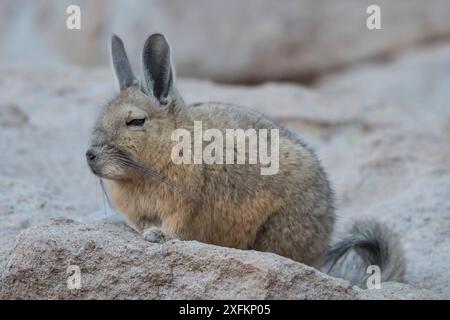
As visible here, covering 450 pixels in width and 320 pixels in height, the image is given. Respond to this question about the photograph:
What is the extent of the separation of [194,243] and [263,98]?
228 inches

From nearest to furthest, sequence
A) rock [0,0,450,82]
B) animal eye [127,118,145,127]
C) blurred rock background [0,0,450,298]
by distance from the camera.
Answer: animal eye [127,118,145,127] → blurred rock background [0,0,450,298] → rock [0,0,450,82]

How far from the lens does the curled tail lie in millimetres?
6004

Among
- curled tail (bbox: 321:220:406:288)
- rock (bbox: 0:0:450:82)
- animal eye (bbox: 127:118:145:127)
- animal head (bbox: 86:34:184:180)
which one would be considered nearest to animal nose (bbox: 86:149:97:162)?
animal head (bbox: 86:34:184:180)

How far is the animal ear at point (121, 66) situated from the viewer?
5.83 metres

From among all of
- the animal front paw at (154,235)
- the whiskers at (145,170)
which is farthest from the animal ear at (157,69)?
the animal front paw at (154,235)

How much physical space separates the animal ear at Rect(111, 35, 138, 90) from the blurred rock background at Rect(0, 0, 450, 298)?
37.8 inches

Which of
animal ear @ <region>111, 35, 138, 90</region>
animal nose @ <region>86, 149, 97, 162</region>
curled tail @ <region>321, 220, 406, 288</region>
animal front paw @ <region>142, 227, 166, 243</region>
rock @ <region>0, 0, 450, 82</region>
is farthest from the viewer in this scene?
rock @ <region>0, 0, 450, 82</region>

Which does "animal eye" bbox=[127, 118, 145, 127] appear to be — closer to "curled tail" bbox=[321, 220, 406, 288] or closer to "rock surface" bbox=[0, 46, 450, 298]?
"rock surface" bbox=[0, 46, 450, 298]

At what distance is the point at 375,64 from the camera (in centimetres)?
1498

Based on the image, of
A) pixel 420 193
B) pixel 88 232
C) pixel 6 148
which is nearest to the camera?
pixel 88 232

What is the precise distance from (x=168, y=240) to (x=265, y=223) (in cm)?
69

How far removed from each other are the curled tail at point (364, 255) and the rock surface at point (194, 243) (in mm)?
199

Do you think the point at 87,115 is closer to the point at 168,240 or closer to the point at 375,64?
the point at 168,240

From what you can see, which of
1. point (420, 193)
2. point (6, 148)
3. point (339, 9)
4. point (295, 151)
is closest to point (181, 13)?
point (339, 9)
